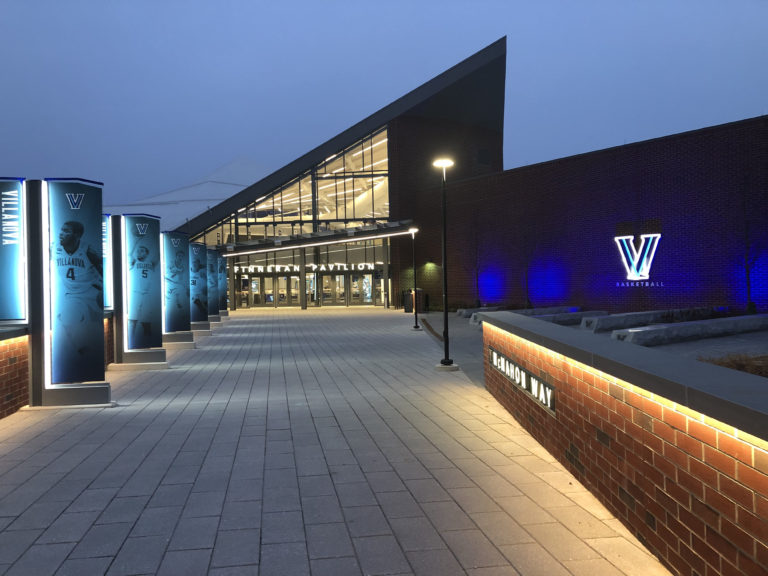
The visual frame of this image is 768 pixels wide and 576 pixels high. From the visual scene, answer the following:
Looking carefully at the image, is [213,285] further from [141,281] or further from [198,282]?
[141,281]

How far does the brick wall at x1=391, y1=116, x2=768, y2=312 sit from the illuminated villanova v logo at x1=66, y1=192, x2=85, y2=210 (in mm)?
21806

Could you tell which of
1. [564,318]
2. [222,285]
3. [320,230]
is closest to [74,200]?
[564,318]

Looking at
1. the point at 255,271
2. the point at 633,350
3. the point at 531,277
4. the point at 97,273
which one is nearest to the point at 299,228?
the point at 255,271

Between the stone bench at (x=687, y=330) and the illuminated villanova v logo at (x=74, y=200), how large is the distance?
12.3m

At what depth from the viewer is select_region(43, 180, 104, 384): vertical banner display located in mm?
10344

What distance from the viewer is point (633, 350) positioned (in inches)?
205

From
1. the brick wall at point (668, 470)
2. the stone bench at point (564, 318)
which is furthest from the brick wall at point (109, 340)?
the stone bench at point (564, 318)

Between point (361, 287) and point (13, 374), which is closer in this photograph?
point (13, 374)

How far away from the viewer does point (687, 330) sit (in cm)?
1688

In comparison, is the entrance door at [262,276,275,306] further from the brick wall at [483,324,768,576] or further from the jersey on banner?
the brick wall at [483,324,768,576]

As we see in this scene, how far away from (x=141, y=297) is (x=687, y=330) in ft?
47.0

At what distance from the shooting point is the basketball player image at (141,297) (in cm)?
1552

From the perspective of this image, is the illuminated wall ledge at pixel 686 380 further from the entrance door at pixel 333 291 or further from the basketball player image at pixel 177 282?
the entrance door at pixel 333 291

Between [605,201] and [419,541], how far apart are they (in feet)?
87.2
